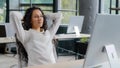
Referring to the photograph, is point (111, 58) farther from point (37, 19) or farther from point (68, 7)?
point (68, 7)

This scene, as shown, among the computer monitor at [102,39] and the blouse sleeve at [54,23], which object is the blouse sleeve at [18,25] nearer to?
the blouse sleeve at [54,23]

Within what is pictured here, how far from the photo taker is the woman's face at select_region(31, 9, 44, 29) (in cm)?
240

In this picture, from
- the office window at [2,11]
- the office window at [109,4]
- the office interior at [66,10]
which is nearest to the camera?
the office interior at [66,10]

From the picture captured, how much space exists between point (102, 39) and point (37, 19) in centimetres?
105

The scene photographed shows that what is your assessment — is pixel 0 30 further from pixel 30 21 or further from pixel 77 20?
pixel 30 21

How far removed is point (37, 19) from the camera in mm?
2404

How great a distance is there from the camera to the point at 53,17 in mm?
2703

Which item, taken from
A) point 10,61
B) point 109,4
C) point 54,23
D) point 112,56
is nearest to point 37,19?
point 54,23

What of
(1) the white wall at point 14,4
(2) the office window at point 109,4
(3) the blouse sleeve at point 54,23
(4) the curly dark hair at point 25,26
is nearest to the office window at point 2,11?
(1) the white wall at point 14,4

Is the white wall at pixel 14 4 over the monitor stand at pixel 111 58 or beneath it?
over

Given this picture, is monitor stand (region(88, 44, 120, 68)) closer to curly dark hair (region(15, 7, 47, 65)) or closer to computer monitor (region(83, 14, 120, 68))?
computer monitor (region(83, 14, 120, 68))

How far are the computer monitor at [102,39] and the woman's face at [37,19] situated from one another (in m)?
0.95

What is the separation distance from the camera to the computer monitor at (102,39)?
1386 mm

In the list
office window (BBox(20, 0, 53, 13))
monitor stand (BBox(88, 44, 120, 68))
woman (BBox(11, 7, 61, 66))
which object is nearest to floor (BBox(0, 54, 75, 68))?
office window (BBox(20, 0, 53, 13))
